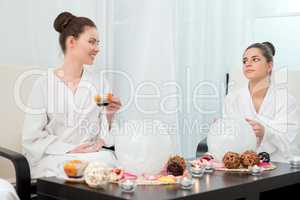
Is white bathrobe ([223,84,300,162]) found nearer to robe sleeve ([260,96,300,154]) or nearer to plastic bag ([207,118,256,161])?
robe sleeve ([260,96,300,154])

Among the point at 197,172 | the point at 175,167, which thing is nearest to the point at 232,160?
the point at 197,172

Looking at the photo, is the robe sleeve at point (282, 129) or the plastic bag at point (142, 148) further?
the robe sleeve at point (282, 129)

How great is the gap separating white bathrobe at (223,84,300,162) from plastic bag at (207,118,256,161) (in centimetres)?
38

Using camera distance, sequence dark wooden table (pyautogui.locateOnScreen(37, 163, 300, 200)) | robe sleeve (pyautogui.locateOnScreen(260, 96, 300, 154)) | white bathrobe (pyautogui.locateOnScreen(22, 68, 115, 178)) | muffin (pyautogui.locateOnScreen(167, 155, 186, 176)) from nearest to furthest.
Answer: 1. dark wooden table (pyautogui.locateOnScreen(37, 163, 300, 200))
2. muffin (pyautogui.locateOnScreen(167, 155, 186, 176))
3. white bathrobe (pyautogui.locateOnScreen(22, 68, 115, 178))
4. robe sleeve (pyautogui.locateOnScreen(260, 96, 300, 154))

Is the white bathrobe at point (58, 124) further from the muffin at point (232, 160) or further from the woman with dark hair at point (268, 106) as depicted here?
the woman with dark hair at point (268, 106)

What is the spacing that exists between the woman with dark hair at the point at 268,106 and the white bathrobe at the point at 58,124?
29.6 inches

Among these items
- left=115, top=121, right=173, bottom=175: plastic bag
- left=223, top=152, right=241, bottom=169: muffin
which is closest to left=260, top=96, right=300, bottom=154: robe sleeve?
left=223, top=152, right=241, bottom=169: muffin

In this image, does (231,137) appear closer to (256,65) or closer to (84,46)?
(256,65)

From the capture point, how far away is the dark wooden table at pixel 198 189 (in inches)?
62.5

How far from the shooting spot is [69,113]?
2.35m

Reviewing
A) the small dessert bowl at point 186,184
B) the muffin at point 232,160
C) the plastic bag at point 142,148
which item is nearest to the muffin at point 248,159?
the muffin at point 232,160

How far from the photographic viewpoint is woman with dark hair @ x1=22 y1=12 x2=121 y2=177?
2.29 metres

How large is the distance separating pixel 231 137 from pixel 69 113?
726 mm

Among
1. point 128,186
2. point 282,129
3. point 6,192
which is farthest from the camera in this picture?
point 282,129
